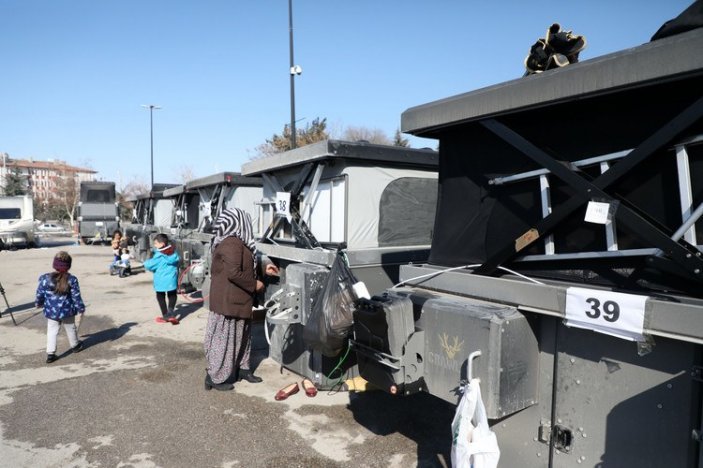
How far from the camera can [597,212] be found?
2.44 meters

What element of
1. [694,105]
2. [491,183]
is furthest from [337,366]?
[694,105]

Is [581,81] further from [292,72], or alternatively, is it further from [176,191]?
[176,191]

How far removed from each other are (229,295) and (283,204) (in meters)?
1.41

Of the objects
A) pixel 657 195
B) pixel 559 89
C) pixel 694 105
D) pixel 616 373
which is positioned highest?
pixel 559 89

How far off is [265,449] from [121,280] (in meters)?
11.1

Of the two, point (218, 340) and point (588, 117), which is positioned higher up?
point (588, 117)

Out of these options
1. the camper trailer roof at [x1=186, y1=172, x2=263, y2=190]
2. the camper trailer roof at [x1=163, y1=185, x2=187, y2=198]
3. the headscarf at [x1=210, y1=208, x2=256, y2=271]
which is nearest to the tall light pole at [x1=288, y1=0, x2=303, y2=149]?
the camper trailer roof at [x1=186, y1=172, x2=263, y2=190]

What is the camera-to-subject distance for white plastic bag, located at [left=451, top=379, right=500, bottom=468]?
247cm

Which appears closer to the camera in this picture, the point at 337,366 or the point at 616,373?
the point at 616,373

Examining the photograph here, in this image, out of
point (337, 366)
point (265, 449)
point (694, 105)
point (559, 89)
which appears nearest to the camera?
point (694, 105)

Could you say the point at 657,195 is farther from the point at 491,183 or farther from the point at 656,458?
the point at 656,458

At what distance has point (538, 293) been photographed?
2576 millimetres

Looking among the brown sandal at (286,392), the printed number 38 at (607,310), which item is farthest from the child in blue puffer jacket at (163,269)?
the printed number 38 at (607,310)

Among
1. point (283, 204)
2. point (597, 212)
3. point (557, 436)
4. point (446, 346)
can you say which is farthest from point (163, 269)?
point (597, 212)
